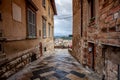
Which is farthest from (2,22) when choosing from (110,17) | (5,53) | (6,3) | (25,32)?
(110,17)

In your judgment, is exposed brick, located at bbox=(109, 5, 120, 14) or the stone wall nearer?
exposed brick, located at bbox=(109, 5, 120, 14)

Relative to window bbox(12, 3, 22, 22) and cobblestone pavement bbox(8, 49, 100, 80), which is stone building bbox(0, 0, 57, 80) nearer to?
window bbox(12, 3, 22, 22)

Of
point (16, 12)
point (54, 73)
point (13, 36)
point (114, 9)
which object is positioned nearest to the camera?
point (114, 9)

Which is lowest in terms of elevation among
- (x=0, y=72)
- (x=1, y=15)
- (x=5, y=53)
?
(x=0, y=72)

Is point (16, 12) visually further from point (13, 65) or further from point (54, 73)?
point (54, 73)

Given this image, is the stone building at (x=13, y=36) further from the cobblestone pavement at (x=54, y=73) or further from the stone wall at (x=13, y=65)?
the cobblestone pavement at (x=54, y=73)

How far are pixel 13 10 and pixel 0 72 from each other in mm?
2301

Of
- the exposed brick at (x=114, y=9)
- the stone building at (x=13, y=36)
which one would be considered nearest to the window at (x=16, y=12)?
the stone building at (x=13, y=36)

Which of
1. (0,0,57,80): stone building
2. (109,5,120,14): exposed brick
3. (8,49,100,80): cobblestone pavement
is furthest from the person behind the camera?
(8,49,100,80): cobblestone pavement

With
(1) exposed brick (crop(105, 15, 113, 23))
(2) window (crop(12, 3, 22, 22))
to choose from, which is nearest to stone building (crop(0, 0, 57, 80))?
(2) window (crop(12, 3, 22, 22))

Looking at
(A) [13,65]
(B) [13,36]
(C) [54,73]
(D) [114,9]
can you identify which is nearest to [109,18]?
(D) [114,9]

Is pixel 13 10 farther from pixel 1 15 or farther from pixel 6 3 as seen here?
pixel 1 15

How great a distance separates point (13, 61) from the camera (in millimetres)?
5008

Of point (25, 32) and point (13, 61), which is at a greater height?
point (25, 32)
